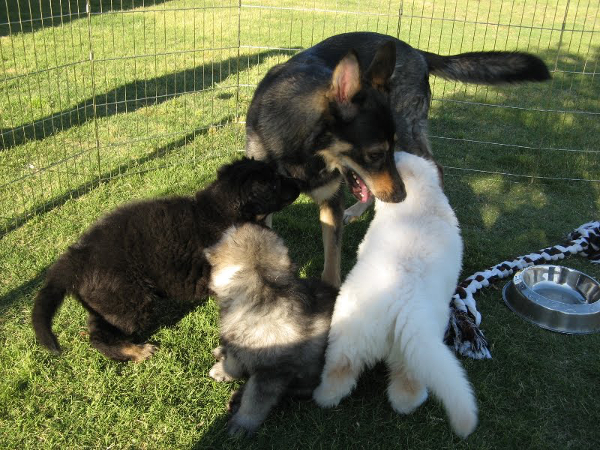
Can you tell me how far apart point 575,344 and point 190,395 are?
2.45 metres

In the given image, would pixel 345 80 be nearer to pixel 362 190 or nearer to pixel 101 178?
pixel 362 190

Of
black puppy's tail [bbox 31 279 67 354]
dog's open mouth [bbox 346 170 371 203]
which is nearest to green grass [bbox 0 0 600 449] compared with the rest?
black puppy's tail [bbox 31 279 67 354]

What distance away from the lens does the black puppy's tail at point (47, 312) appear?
2736 mm

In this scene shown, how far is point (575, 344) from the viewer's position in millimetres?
3484

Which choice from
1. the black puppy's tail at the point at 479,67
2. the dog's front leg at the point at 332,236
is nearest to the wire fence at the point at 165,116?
the black puppy's tail at the point at 479,67

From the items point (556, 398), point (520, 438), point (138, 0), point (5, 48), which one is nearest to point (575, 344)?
point (556, 398)

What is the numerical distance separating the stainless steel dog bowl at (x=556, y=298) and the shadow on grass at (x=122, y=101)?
3.70 m

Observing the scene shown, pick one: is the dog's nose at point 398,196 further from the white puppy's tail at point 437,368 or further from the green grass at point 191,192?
the green grass at point 191,192

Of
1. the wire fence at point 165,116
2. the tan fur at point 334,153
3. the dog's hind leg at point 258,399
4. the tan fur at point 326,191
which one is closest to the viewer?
the dog's hind leg at point 258,399

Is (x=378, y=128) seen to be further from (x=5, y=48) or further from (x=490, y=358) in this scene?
(x=5, y=48)

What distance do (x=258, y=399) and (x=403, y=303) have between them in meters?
0.85

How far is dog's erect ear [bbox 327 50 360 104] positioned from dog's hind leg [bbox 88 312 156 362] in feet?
6.28

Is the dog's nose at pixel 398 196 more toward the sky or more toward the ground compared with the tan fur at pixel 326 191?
more toward the sky

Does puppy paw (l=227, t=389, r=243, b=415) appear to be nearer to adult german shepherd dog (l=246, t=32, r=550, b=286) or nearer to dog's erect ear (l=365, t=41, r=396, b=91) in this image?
adult german shepherd dog (l=246, t=32, r=550, b=286)
